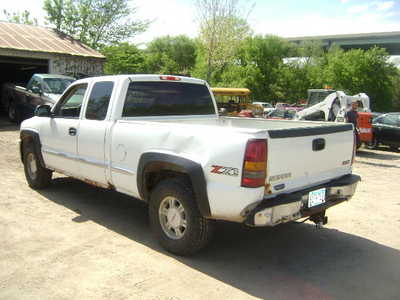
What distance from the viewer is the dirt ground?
3.62 metres

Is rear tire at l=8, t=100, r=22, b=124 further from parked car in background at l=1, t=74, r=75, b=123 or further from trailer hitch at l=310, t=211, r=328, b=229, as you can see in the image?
trailer hitch at l=310, t=211, r=328, b=229

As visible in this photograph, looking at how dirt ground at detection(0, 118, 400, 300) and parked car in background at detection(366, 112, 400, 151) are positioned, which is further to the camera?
parked car in background at detection(366, 112, 400, 151)

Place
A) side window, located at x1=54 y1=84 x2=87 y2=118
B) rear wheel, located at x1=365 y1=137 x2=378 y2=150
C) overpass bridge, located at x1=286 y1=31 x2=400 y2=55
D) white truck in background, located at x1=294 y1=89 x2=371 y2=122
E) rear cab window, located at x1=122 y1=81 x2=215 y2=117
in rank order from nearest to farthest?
rear cab window, located at x1=122 y1=81 x2=215 y2=117, side window, located at x1=54 y1=84 x2=87 y2=118, white truck in background, located at x1=294 y1=89 x2=371 y2=122, rear wheel, located at x1=365 y1=137 x2=378 y2=150, overpass bridge, located at x1=286 y1=31 x2=400 y2=55

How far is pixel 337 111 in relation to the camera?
1499 cm

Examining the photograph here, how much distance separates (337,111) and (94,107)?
460 inches

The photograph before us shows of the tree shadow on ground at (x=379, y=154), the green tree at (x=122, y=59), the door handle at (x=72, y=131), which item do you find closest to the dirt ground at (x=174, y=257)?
the door handle at (x=72, y=131)

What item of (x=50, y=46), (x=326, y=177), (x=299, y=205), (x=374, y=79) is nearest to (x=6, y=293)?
(x=299, y=205)

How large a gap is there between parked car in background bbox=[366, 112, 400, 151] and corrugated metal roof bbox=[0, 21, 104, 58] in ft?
44.2

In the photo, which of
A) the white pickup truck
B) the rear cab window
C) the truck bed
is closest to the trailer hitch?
the white pickup truck

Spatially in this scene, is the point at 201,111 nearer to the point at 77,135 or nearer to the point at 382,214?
the point at 77,135

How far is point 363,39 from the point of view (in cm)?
7100

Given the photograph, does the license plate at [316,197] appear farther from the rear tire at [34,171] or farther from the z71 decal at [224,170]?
the rear tire at [34,171]

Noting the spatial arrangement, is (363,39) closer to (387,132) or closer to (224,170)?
(387,132)

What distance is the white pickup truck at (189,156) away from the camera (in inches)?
143
